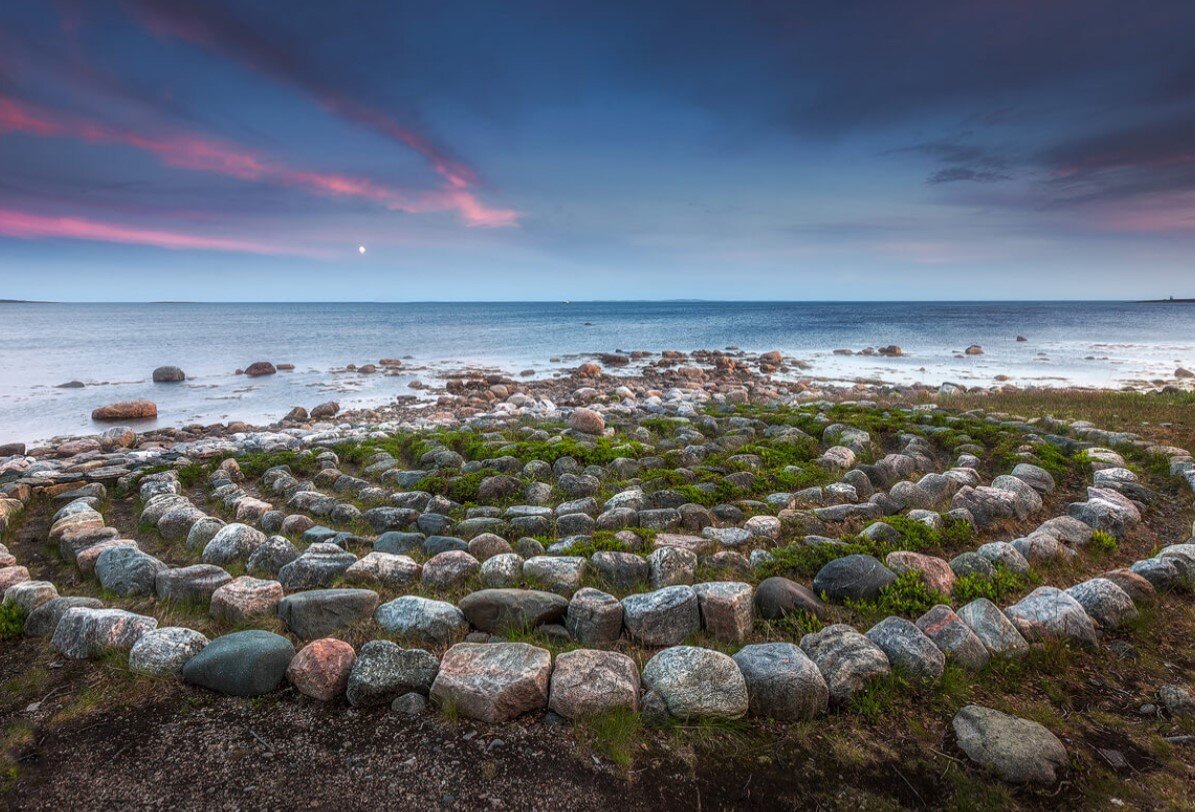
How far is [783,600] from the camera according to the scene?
5.13 meters

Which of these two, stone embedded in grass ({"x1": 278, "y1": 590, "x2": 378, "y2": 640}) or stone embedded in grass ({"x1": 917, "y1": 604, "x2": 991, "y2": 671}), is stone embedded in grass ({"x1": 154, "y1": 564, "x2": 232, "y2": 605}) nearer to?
stone embedded in grass ({"x1": 278, "y1": 590, "x2": 378, "y2": 640})

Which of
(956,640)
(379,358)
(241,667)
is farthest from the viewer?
(379,358)

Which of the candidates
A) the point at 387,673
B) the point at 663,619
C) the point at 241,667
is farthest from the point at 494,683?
the point at 241,667

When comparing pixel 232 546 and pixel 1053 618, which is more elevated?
pixel 1053 618

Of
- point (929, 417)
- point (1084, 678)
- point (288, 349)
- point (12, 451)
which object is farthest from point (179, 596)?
point (288, 349)

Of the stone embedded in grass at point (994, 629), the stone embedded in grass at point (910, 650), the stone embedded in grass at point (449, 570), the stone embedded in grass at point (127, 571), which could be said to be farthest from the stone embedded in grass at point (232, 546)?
the stone embedded in grass at point (994, 629)

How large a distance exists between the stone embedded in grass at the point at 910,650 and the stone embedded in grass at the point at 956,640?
121mm

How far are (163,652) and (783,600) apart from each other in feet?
16.5

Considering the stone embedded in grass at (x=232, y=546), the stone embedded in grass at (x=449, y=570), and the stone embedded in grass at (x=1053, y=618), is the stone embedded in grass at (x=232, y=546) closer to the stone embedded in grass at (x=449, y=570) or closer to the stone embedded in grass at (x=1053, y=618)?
the stone embedded in grass at (x=449, y=570)

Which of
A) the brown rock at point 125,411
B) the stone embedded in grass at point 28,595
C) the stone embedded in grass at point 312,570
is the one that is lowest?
the brown rock at point 125,411

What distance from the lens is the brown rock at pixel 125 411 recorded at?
19.5 m

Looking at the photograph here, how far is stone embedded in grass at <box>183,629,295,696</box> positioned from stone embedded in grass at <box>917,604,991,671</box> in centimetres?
494

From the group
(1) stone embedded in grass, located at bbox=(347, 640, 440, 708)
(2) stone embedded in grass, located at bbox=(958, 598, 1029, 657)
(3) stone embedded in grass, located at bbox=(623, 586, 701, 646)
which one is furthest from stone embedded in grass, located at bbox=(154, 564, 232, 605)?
(2) stone embedded in grass, located at bbox=(958, 598, 1029, 657)

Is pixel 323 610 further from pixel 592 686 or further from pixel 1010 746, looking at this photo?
pixel 1010 746
